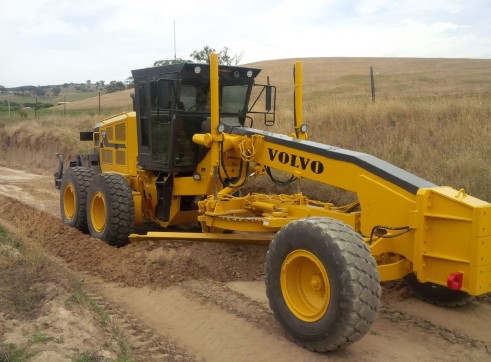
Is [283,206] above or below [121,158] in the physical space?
below

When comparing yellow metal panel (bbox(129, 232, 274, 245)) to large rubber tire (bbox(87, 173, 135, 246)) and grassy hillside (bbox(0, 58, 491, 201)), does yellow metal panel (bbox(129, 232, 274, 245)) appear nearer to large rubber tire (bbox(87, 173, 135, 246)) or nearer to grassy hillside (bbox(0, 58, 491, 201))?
large rubber tire (bbox(87, 173, 135, 246))

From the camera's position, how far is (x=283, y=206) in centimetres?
610

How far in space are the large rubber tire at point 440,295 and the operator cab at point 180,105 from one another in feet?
11.0

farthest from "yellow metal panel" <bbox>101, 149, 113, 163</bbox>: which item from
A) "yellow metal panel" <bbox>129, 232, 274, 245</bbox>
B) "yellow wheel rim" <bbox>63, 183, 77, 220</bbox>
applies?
"yellow metal panel" <bbox>129, 232, 274, 245</bbox>

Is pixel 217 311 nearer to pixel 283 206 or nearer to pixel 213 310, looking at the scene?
pixel 213 310

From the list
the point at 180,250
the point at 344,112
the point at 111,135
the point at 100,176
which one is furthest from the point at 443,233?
the point at 344,112

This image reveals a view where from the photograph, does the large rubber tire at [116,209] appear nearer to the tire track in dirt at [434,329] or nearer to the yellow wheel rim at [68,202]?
the yellow wheel rim at [68,202]

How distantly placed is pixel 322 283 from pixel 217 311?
137 centimetres

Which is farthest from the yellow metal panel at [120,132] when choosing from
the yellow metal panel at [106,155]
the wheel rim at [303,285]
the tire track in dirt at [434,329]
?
the tire track in dirt at [434,329]

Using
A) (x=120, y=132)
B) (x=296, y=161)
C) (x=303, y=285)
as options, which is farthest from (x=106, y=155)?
(x=303, y=285)

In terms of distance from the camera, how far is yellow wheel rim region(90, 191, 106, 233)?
7750 mm

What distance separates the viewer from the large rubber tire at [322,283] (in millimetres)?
3832

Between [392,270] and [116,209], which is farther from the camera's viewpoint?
[116,209]

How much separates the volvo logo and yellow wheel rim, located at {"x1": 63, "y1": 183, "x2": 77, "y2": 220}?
429cm
